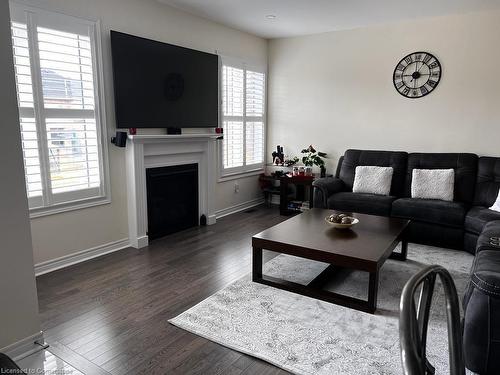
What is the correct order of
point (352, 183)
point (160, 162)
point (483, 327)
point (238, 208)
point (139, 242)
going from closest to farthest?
point (483, 327)
point (139, 242)
point (160, 162)
point (352, 183)
point (238, 208)

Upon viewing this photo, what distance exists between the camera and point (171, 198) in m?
4.37

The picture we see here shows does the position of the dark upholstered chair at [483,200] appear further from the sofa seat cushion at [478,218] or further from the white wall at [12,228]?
the white wall at [12,228]

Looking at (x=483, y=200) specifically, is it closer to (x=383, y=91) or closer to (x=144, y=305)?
(x=383, y=91)

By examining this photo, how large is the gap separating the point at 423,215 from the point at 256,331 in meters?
2.54

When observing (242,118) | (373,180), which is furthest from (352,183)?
(242,118)

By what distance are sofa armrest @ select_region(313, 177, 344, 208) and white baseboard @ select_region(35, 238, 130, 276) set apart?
7.67 feet

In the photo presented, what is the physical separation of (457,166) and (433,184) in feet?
1.30

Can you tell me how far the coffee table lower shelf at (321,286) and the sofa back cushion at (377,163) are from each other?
185cm

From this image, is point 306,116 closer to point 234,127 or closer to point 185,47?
point 234,127

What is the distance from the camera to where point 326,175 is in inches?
217

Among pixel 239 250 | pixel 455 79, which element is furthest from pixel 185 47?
pixel 455 79

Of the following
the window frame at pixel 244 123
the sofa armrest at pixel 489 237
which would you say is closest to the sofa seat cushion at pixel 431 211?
the sofa armrest at pixel 489 237

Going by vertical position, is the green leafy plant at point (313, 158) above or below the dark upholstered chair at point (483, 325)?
above

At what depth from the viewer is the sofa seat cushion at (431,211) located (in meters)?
3.79
